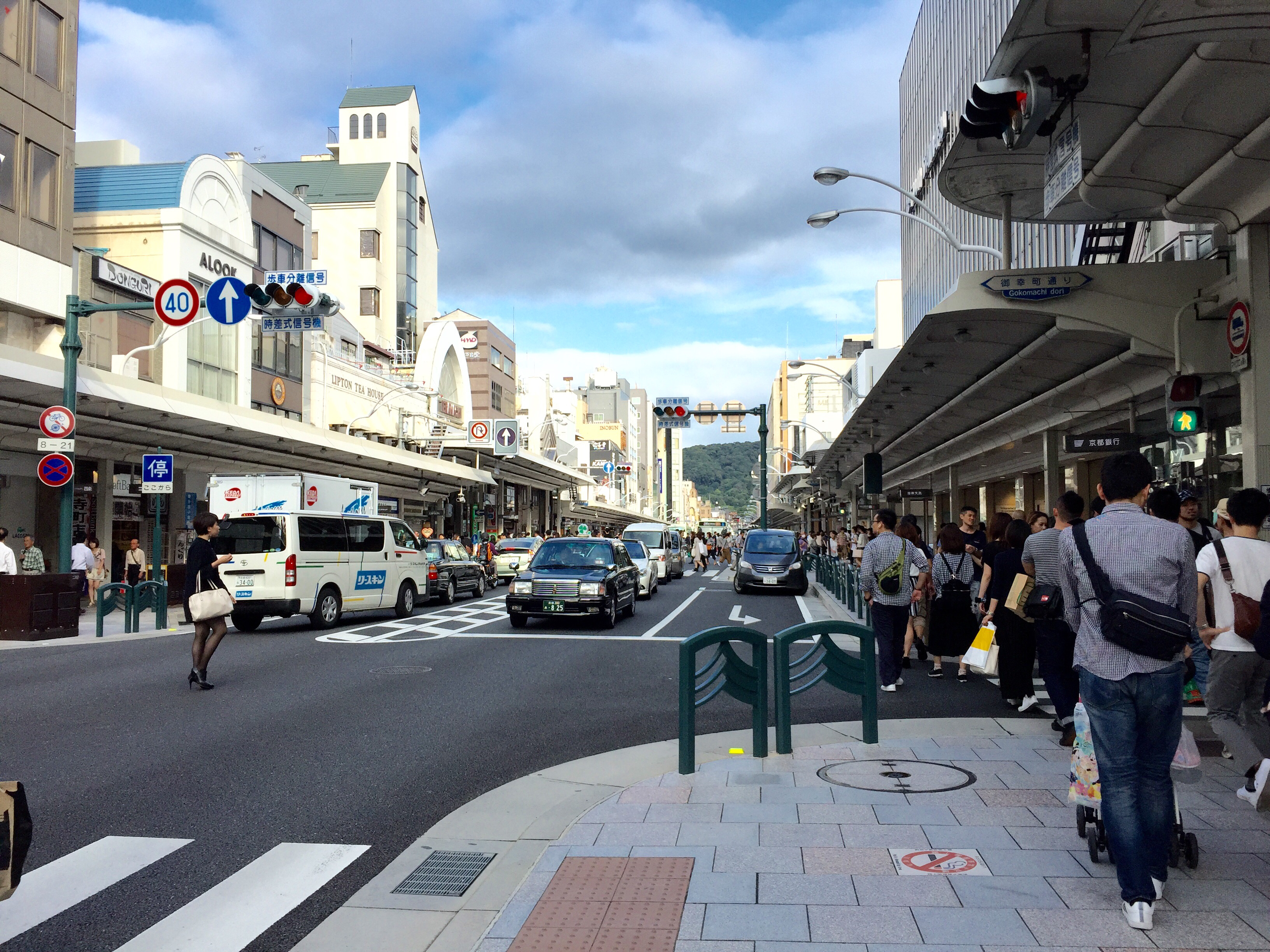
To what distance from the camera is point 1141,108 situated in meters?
7.93

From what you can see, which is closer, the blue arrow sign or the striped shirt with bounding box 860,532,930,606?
the striped shirt with bounding box 860,532,930,606

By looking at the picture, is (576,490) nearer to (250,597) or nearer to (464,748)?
(250,597)

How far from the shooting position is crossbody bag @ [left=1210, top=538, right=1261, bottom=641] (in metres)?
5.59

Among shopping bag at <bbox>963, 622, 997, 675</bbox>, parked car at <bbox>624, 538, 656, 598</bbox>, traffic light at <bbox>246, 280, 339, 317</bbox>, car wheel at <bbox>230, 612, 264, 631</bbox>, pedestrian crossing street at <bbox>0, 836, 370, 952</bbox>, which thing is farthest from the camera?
parked car at <bbox>624, 538, 656, 598</bbox>

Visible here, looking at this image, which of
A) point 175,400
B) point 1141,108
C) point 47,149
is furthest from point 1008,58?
point 47,149

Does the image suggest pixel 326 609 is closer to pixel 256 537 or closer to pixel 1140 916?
pixel 256 537

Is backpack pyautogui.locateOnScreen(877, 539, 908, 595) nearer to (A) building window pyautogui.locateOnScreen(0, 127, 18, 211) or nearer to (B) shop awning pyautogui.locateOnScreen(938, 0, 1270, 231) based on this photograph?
(B) shop awning pyautogui.locateOnScreen(938, 0, 1270, 231)

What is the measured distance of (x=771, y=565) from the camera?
27.5 meters

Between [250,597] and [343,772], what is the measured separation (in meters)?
10.8

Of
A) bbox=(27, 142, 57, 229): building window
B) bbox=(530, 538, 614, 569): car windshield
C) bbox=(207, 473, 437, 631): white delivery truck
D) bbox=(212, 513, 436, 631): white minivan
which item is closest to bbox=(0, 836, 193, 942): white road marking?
bbox=(212, 513, 436, 631): white minivan

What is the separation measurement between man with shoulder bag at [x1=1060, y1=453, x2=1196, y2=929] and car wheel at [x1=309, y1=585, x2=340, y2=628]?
15453 mm

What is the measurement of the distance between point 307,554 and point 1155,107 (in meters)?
14.3

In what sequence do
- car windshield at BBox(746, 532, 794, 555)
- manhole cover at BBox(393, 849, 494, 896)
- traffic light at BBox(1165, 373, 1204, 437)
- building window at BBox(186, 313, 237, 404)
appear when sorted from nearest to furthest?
manhole cover at BBox(393, 849, 494, 896), traffic light at BBox(1165, 373, 1204, 437), car windshield at BBox(746, 532, 794, 555), building window at BBox(186, 313, 237, 404)

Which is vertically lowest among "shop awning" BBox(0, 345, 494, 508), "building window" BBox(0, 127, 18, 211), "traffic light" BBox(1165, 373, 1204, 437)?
"traffic light" BBox(1165, 373, 1204, 437)
